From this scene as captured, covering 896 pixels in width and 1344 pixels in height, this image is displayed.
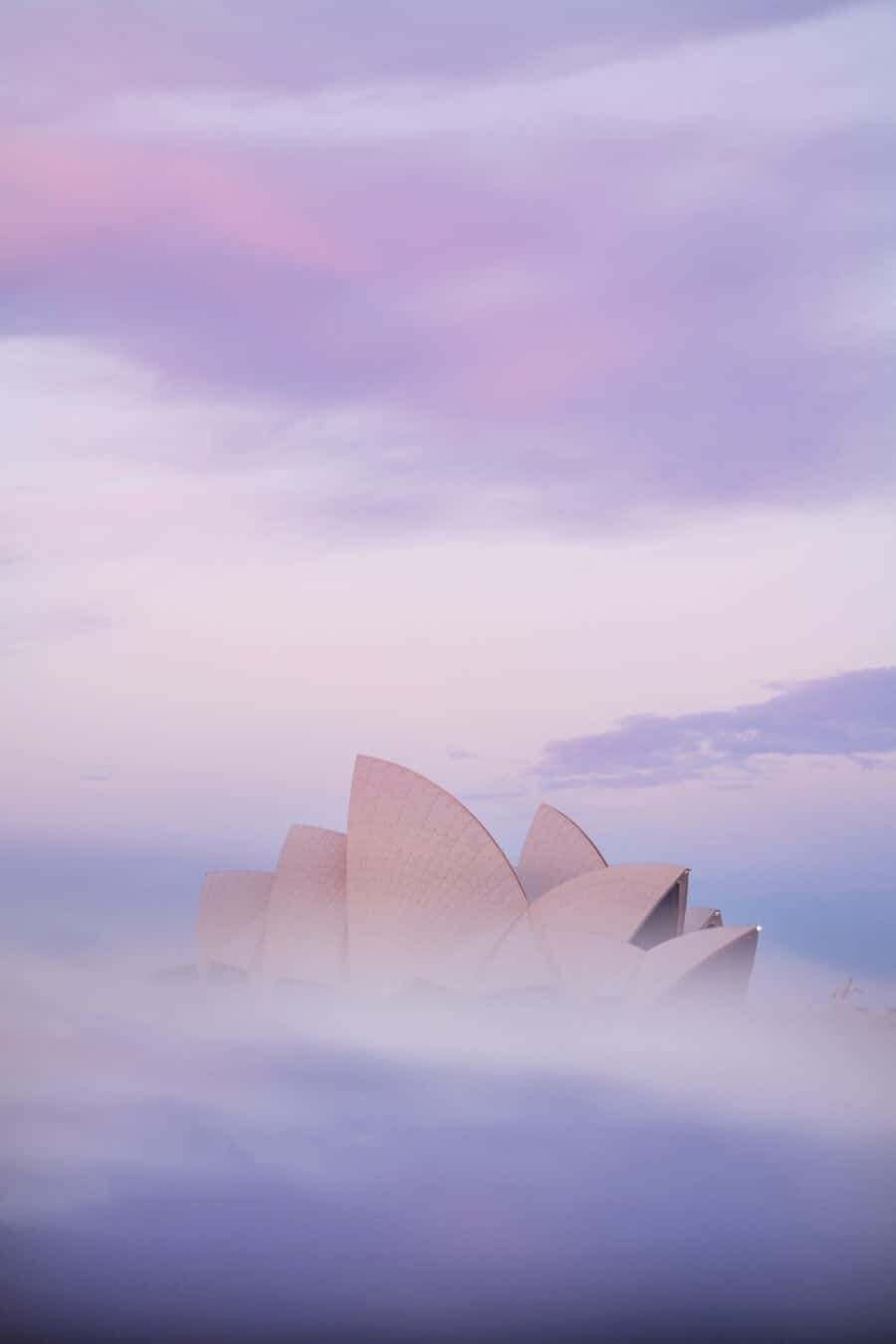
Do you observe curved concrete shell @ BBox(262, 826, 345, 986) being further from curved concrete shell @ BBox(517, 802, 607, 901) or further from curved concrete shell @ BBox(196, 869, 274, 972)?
curved concrete shell @ BBox(517, 802, 607, 901)

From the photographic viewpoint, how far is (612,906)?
3450 centimetres

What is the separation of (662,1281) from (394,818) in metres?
12.9

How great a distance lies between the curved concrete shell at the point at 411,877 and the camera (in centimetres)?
3547

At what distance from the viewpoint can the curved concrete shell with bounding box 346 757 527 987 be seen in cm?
3547

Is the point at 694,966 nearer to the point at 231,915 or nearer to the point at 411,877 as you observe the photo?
the point at 411,877

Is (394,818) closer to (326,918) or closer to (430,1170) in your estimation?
(326,918)

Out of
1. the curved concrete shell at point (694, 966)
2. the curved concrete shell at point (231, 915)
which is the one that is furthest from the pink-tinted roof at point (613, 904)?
the curved concrete shell at point (231, 915)

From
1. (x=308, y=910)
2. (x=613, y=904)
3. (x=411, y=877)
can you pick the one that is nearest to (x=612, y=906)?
(x=613, y=904)

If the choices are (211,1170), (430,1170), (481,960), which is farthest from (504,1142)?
(211,1170)

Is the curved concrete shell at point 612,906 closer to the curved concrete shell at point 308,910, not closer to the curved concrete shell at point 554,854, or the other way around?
the curved concrete shell at point 554,854

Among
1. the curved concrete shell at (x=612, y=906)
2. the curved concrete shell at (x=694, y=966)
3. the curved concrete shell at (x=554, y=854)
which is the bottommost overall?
the curved concrete shell at (x=694, y=966)

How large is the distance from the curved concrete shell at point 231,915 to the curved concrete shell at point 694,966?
10.8m

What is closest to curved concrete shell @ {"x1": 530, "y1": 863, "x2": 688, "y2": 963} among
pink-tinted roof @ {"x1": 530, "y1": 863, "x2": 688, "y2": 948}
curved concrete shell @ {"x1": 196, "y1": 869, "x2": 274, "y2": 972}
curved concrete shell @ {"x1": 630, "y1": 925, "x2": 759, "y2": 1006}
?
pink-tinted roof @ {"x1": 530, "y1": 863, "x2": 688, "y2": 948}

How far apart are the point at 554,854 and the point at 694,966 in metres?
7.25
